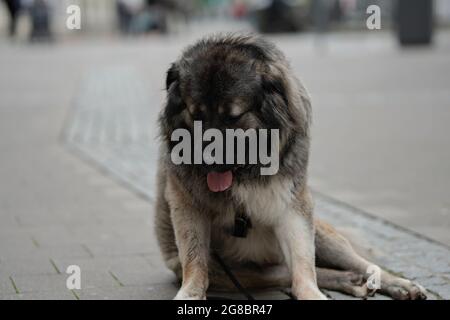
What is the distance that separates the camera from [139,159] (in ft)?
33.4

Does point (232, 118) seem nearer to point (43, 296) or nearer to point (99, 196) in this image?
point (43, 296)

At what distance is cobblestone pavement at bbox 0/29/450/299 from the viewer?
5789 millimetres

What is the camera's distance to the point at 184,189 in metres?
5.06

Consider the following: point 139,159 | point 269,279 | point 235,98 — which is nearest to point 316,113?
point 139,159

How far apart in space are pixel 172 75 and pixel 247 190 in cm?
72

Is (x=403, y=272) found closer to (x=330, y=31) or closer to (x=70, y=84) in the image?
(x=70, y=84)

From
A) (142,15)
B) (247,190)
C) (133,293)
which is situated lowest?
(133,293)

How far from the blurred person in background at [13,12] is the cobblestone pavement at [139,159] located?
57.9ft

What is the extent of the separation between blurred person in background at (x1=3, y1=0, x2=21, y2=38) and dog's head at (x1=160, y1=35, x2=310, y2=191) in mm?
33011

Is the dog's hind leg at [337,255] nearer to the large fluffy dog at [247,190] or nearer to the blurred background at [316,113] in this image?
the large fluffy dog at [247,190]

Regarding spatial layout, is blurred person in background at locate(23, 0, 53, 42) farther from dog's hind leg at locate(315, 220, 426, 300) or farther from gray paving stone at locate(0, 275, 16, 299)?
dog's hind leg at locate(315, 220, 426, 300)

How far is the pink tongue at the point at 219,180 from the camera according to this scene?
4.86m

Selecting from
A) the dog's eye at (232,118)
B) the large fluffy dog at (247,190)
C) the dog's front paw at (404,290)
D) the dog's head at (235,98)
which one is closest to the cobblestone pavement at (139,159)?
the dog's front paw at (404,290)

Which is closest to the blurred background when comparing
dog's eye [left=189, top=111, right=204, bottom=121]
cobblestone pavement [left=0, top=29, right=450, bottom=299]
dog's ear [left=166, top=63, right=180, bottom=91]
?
cobblestone pavement [left=0, top=29, right=450, bottom=299]
